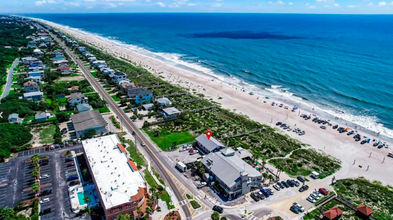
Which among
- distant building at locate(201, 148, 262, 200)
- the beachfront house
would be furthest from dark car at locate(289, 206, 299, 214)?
the beachfront house

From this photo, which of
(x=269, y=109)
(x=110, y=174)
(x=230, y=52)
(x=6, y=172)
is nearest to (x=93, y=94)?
(x=6, y=172)

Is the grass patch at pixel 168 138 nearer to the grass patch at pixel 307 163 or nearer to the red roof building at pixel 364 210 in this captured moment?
the grass patch at pixel 307 163

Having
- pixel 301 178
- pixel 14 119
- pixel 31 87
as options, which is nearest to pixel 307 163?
pixel 301 178

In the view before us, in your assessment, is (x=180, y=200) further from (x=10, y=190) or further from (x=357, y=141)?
(x=357, y=141)

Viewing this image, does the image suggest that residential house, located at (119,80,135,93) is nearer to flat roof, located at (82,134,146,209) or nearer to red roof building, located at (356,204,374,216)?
flat roof, located at (82,134,146,209)

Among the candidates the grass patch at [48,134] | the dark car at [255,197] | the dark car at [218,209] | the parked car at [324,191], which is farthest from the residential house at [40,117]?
the parked car at [324,191]
